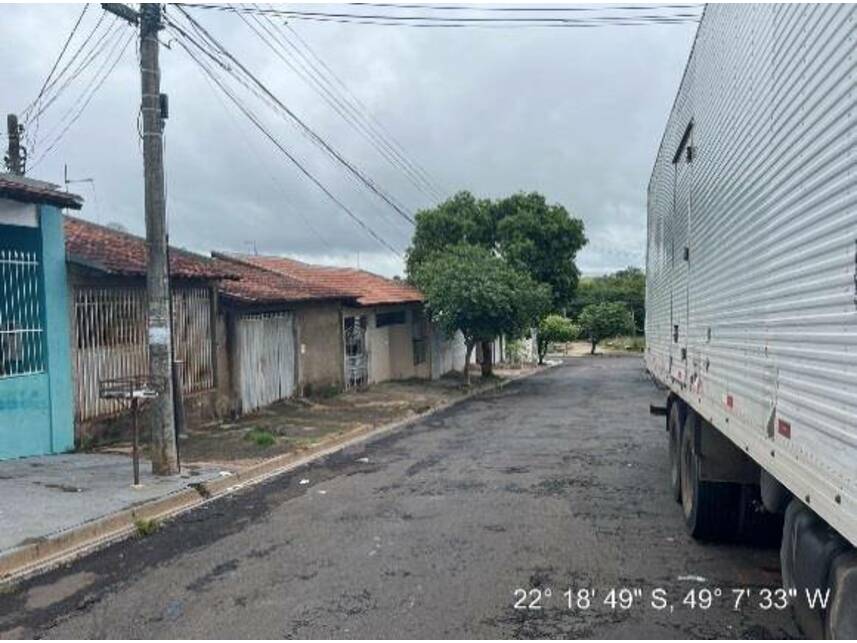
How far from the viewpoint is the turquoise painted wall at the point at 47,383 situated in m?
11.1

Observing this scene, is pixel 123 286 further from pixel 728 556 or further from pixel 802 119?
pixel 802 119

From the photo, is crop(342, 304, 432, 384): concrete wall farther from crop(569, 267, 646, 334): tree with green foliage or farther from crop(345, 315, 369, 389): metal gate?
crop(569, 267, 646, 334): tree with green foliage

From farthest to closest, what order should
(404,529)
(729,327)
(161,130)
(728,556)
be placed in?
(161,130)
(404,529)
(728,556)
(729,327)

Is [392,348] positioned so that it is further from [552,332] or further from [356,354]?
[552,332]

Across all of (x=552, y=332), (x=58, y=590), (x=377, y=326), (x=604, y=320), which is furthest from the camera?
(x=604, y=320)

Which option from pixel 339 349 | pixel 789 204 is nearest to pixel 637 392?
pixel 339 349

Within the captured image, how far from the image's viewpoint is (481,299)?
25.0 metres

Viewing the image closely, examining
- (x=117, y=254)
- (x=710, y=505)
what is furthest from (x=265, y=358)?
(x=710, y=505)

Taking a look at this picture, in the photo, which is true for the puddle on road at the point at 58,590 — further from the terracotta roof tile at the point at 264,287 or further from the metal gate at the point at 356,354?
the metal gate at the point at 356,354

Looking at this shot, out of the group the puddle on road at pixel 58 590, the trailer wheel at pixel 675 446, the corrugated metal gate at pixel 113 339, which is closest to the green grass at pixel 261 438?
the corrugated metal gate at pixel 113 339

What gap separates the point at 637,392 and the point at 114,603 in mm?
19852

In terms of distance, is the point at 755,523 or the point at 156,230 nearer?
the point at 755,523

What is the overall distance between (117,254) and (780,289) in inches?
462

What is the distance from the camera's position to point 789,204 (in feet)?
12.6
